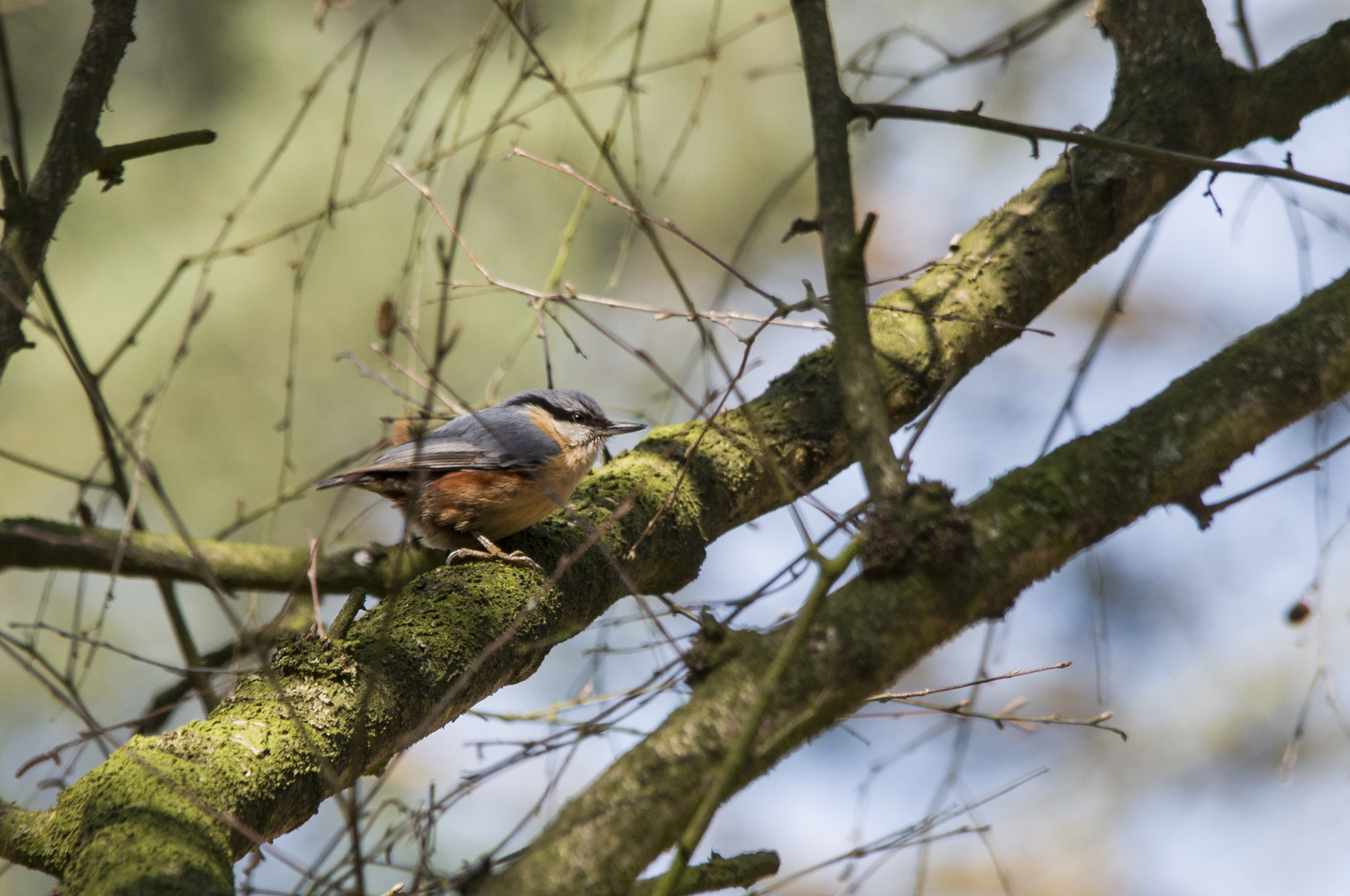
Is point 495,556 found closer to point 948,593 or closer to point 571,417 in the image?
point 571,417

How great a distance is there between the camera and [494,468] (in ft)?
10.7

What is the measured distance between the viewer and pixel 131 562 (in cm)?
272

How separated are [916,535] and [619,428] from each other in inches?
99.5

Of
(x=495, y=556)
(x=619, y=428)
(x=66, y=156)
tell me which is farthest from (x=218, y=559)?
(x=619, y=428)

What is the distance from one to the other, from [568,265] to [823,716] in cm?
416

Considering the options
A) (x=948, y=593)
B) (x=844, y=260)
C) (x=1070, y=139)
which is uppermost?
(x=1070, y=139)

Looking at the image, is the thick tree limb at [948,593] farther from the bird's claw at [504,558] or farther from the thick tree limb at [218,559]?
the thick tree limb at [218,559]

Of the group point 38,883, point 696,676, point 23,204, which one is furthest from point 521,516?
point 38,883

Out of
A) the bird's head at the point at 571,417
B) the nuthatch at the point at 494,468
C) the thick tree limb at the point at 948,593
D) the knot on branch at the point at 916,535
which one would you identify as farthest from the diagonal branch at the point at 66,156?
the knot on branch at the point at 916,535

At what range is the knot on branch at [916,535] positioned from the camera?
53.5 inches

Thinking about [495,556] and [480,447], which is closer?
[495,556]

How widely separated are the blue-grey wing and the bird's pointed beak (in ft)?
0.88

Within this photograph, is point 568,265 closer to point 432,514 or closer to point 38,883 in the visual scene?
point 432,514

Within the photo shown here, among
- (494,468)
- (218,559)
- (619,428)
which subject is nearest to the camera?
(218,559)
